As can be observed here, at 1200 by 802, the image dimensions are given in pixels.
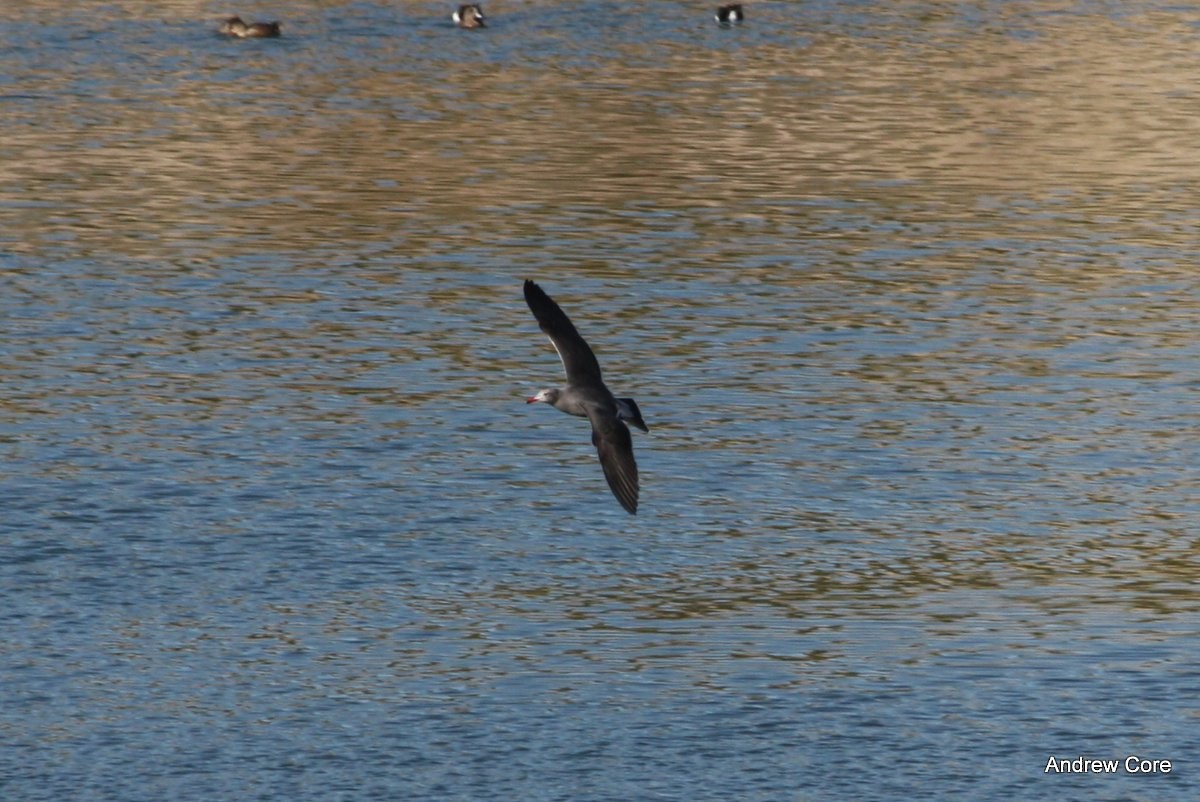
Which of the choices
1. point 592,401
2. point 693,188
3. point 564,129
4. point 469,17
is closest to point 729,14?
point 469,17

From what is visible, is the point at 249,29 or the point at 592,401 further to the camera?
the point at 249,29

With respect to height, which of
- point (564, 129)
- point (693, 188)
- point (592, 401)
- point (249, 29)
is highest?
point (592, 401)

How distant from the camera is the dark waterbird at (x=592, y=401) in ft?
59.6

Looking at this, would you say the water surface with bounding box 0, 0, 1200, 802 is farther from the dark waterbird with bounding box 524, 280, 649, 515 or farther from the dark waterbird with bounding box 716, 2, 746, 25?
the dark waterbird with bounding box 716, 2, 746, 25

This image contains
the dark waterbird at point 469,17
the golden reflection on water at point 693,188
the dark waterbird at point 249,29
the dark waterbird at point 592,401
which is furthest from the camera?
the dark waterbird at point 469,17

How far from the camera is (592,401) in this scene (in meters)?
19.2

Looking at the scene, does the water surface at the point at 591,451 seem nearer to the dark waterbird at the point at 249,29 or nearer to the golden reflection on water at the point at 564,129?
the golden reflection on water at the point at 564,129

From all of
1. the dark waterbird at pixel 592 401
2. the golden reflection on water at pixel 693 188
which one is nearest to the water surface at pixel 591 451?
the golden reflection on water at pixel 693 188

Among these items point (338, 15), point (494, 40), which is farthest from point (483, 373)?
point (338, 15)

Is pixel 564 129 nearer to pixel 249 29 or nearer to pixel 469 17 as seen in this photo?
pixel 469 17

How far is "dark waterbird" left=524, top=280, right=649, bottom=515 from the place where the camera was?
59.6ft

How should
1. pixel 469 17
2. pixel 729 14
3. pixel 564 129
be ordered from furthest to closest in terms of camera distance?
1. pixel 729 14
2. pixel 469 17
3. pixel 564 129

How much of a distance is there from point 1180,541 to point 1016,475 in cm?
255

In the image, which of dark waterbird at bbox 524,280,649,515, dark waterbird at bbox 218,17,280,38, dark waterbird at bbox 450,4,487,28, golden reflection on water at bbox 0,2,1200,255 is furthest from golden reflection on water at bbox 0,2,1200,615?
dark waterbird at bbox 524,280,649,515
